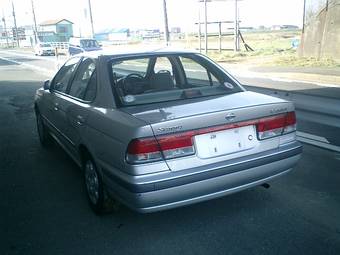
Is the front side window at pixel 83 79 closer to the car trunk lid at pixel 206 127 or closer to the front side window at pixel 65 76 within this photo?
the front side window at pixel 65 76

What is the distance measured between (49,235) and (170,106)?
1548 millimetres

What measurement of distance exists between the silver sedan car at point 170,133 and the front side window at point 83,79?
0.02 meters

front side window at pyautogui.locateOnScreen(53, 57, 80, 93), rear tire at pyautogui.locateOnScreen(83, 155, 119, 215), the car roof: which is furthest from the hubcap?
front side window at pyautogui.locateOnScreen(53, 57, 80, 93)

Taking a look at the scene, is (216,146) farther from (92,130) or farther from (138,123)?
(92,130)

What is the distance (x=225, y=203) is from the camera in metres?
3.90

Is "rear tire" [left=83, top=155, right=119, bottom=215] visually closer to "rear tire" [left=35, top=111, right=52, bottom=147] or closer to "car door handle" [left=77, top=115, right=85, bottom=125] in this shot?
"car door handle" [left=77, top=115, right=85, bottom=125]

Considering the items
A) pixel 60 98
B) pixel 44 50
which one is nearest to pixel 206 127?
pixel 60 98

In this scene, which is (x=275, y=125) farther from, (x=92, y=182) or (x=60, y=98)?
(x=60, y=98)

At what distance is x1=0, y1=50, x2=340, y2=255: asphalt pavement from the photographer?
10.5 feet

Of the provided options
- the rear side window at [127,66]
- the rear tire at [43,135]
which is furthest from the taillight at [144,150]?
the rear tire at [43,135]

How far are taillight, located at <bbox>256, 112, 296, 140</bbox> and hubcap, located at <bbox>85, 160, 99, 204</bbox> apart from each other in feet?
5.08

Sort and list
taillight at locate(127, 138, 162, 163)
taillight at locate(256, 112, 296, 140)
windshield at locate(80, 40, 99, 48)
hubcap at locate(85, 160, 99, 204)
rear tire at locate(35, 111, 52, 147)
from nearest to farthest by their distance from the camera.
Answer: taillight at locate(127, 138, 162, 163) < taillight at locate(256, 112, 296, 140) < hubcap at locate(85, 160, 99, 204) < rear tire at locate(35, 111, 52, 147) < windshield at locate(80, 40, 99, 48)

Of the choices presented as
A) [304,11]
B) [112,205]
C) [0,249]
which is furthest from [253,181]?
[304,11]

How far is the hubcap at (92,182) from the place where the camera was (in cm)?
375
